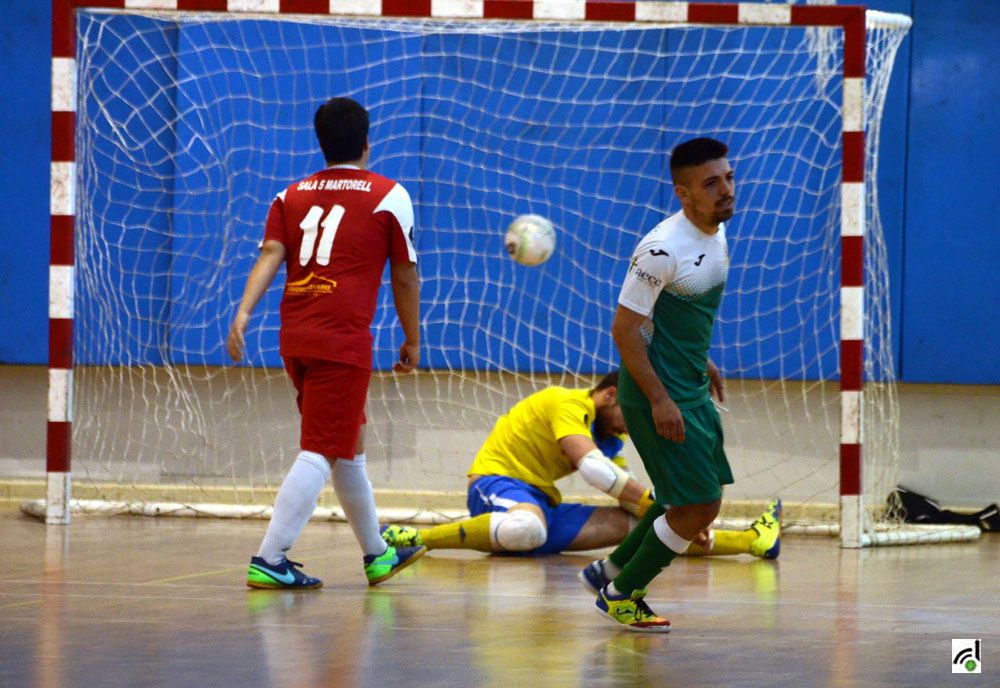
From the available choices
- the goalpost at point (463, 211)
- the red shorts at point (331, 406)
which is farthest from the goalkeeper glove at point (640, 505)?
the goalpost at point (463, 211)

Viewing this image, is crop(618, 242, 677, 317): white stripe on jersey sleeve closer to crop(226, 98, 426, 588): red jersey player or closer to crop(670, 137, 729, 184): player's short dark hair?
crop(670, 137, 729, 184): player's short dark hair

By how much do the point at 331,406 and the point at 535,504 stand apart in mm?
1665

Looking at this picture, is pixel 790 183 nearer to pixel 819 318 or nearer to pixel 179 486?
pixel 819 318

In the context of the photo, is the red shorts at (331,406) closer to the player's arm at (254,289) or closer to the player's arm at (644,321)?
the player's arm at (254,289)

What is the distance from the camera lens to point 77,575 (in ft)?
17.7

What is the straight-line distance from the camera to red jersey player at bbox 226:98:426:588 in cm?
500

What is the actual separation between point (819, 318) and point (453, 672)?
5.45 metres

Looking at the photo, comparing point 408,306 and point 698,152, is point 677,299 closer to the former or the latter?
point 698,152

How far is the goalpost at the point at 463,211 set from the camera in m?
8.56

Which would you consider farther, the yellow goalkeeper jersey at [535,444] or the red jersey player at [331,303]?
the yellow goalkeeper jersey at [535,444]

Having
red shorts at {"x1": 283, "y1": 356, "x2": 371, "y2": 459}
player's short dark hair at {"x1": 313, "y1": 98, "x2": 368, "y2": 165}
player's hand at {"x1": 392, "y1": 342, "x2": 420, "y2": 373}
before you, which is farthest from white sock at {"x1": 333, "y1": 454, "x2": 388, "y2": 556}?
player's short dark hair at {"x1": 313, "y1": 98, "x2": 368, "y2": 165}

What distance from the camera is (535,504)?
6.39 metres

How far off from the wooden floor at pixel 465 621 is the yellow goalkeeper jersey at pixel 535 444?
1.33ft

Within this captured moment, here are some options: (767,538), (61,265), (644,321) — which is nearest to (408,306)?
(644,321)
